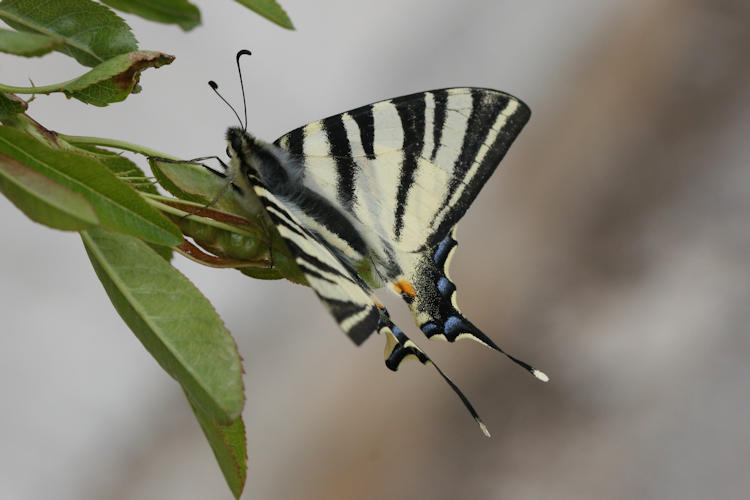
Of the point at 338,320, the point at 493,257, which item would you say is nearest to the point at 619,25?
the point at 493,257

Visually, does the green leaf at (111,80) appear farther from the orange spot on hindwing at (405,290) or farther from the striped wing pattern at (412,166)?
the orange spot on hindwing at (405,290)

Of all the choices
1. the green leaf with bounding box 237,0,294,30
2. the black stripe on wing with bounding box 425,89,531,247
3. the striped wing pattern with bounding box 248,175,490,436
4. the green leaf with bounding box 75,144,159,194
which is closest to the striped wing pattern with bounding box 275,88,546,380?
the black stripe on wing with bounding box 425,89,531,247

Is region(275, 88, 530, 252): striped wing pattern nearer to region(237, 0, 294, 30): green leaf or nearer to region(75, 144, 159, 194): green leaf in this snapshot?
region(75, 144, 159, 194): green leaf

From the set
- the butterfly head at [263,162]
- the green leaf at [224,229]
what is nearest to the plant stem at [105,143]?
the green leaf at [224,229]

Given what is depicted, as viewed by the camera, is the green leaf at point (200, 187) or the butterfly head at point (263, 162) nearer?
the green leaf at point (200, 187)

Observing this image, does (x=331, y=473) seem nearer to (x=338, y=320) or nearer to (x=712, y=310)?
(x=712, y=310)

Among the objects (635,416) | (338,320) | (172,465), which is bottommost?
(172,465)
